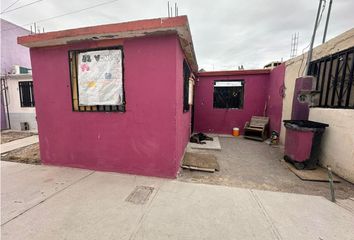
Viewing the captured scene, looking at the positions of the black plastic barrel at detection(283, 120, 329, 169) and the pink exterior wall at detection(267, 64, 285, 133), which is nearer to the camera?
the black plastic barrel at detection(283, 120, 329, 169)

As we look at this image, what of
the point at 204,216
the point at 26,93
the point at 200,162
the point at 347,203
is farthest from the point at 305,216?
the point at 26,93

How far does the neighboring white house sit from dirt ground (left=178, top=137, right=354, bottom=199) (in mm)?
8620

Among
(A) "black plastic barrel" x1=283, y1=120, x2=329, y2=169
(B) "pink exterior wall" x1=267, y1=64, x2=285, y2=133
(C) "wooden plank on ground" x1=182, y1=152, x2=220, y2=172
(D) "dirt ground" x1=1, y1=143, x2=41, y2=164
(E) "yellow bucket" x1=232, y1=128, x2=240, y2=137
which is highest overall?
(B) "pink exterior wall" x1=267, y1=64, x2=285, y2=133

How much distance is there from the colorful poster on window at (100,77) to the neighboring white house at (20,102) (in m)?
6.52

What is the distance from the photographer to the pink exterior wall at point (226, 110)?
6.54 meters

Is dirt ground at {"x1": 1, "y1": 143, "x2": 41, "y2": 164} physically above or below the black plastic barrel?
below

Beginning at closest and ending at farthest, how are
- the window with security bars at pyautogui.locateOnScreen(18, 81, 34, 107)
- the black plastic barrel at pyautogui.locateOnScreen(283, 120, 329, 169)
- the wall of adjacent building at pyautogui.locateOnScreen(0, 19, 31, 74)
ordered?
the black plastic barrel at pyautogui.locateOnScreen(283, 120, 329, 169) < the window with security bars at pyautogui.locateOnScreen(18, 81, 34, 107) < the wall of adjacent building at pyautogui.locateOnScreen(0, 19, 31, 74)

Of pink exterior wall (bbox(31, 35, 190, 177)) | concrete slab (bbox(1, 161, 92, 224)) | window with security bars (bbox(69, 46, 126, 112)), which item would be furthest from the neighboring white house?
window with security bars (bbox(69, 46, 126, 112))

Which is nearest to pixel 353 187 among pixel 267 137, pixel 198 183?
pixel 198 183

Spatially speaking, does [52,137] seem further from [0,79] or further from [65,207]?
[0,79]

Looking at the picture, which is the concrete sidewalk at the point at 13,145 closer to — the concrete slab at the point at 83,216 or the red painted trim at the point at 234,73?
the concrete slab at the point at 83,216

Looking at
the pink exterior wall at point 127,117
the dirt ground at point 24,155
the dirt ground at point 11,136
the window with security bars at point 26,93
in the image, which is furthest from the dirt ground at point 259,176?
the window with security bars at point 26,93

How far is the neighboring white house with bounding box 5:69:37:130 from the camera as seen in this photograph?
7.47m

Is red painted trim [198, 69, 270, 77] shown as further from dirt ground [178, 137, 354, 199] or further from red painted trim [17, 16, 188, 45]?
red painted trim [17, 16, 188, 45]
